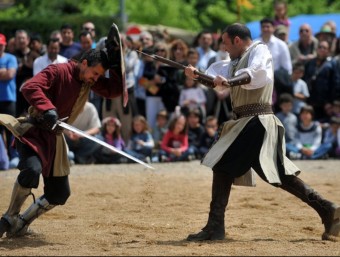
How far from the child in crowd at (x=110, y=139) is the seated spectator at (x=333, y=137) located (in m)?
2.89

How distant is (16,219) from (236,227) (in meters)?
1.88

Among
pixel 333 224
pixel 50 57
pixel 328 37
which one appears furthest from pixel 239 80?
pixel 328 37

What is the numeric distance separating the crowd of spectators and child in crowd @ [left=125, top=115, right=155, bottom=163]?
1 cm

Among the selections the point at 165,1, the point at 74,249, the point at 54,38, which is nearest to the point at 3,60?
the point at 54,38

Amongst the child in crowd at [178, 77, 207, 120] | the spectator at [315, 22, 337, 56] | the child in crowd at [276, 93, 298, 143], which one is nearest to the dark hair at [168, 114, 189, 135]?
the child in crowd at [178, 77, 207, 120]

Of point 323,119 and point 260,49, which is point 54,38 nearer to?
point 323,119

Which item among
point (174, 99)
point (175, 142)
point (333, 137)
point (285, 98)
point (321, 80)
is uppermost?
point (321, 80)

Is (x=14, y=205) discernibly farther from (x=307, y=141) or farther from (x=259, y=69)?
(x=307, y=141)

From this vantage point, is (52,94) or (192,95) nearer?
(52,94)

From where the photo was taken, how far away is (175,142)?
12906 mm

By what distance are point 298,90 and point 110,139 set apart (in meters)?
2.91

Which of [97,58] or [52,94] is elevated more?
[97,58]

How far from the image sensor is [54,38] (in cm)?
1226

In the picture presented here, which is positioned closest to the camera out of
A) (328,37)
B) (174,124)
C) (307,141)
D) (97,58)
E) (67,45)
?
(97,58)
